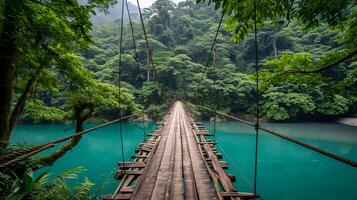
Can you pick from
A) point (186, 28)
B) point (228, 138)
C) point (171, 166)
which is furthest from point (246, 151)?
point (186, 28)

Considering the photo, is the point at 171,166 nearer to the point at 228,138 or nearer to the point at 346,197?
the point at 346,197

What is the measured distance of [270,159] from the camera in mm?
7684

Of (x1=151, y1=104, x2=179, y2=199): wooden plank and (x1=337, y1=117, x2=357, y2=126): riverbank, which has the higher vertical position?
(x1=151, y1=104, x2=179, y2=199): wooden plank

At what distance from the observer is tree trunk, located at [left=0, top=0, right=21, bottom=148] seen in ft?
6.73

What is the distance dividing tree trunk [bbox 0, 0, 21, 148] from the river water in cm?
130

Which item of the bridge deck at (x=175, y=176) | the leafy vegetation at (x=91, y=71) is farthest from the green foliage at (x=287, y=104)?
the bridge deck at (x=175, y=176)

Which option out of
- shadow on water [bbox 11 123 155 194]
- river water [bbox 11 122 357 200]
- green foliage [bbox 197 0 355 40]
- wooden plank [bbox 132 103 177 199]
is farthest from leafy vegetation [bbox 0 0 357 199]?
wooden plank [bbox 132 103 177 199]

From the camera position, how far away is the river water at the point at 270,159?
5.22 meters

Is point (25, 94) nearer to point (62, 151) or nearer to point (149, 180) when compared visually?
point (62, 151)

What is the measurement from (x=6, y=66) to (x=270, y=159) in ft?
26.9

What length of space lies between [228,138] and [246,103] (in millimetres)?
5639

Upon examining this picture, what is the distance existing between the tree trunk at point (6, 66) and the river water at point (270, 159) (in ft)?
4.26

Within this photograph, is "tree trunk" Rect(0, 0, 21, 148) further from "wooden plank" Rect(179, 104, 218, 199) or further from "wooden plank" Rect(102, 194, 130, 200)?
"wooden plank" Rect(179, 104, 218, 199)

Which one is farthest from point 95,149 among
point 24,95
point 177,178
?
point 177,178
